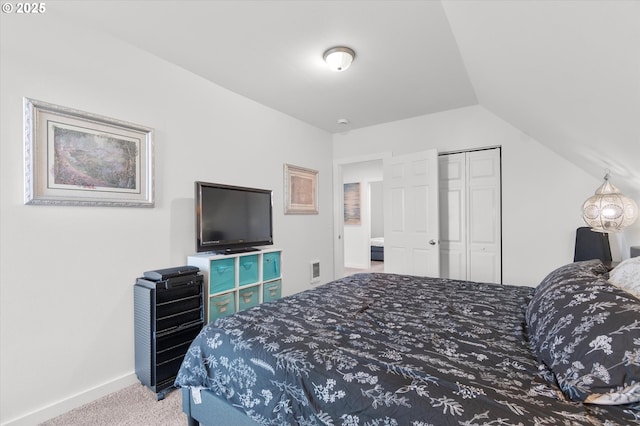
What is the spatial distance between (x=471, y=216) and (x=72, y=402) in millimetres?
4253

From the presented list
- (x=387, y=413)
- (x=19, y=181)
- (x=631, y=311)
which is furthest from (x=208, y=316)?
(x=631, y=311)

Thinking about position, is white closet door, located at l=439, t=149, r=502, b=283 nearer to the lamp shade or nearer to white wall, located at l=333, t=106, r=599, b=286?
white wall, located at l=333, t=106, r=599, b=286

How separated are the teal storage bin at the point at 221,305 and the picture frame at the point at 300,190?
147cm

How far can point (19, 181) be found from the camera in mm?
1821

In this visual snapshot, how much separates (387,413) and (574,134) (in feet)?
8.16

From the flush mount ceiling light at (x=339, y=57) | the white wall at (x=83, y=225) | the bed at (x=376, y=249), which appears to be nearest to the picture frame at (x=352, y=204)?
the bed at (x=376, y=249)

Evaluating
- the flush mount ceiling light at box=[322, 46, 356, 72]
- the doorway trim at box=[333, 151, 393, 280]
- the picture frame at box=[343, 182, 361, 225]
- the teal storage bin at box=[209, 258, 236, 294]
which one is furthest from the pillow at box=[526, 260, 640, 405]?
the picture frame at box=[343, 182, 361, 225]

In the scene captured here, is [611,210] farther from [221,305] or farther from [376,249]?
[376,249]

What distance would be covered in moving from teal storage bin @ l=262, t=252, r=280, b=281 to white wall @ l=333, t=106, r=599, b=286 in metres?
2.60

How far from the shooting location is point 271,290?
3150mm

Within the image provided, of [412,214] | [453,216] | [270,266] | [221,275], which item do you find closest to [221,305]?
[221,275]

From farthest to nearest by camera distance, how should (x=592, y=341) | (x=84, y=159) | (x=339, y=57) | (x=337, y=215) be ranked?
(x=337, y=215), (x=339, y=57), (x=84, y=159), (x=592, y=341)

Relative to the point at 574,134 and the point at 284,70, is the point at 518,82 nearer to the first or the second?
the point at 574,134

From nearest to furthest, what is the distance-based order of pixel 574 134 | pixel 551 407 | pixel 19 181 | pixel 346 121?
pixel 551 407, pixel 19 181, pixel 574 134, pixel 346 121
